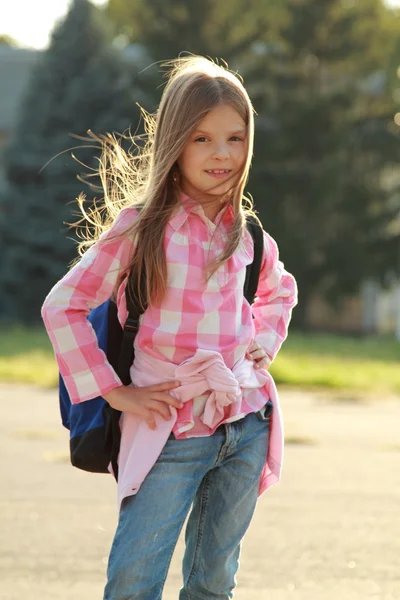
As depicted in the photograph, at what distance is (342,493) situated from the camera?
7.16 metres

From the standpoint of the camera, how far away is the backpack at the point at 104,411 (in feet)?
10.9

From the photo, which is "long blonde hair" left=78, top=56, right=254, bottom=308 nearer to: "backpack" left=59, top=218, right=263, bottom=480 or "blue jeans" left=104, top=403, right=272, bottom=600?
"backpack" left=59, top=218, right=263, bottom=480

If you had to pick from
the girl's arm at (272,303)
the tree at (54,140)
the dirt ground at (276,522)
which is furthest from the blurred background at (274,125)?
the girl's arm at (272,303)

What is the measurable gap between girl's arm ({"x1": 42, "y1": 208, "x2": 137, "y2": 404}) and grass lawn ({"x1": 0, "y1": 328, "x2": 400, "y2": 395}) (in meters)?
9.86

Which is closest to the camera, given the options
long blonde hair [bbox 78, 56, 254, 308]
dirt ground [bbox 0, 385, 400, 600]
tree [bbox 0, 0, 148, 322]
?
long blonde hair [bbox 78, 56, 254, 308]

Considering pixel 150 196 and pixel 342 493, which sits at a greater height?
pixel 150 196

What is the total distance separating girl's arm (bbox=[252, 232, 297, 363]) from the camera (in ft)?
11.9

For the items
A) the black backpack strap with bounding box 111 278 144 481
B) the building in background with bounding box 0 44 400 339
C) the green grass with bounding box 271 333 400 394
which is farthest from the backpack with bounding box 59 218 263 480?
the building in background with bounding box 0 44 400 339

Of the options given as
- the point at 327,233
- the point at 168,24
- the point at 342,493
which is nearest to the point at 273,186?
the point at 327,233

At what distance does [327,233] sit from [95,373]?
2981 centimetres

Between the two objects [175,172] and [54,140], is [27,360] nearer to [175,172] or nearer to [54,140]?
[175,172]

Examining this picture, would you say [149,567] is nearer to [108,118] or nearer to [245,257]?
[245,257]

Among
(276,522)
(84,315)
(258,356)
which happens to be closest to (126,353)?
(84,315)

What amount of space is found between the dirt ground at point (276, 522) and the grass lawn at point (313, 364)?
10.8 feet
